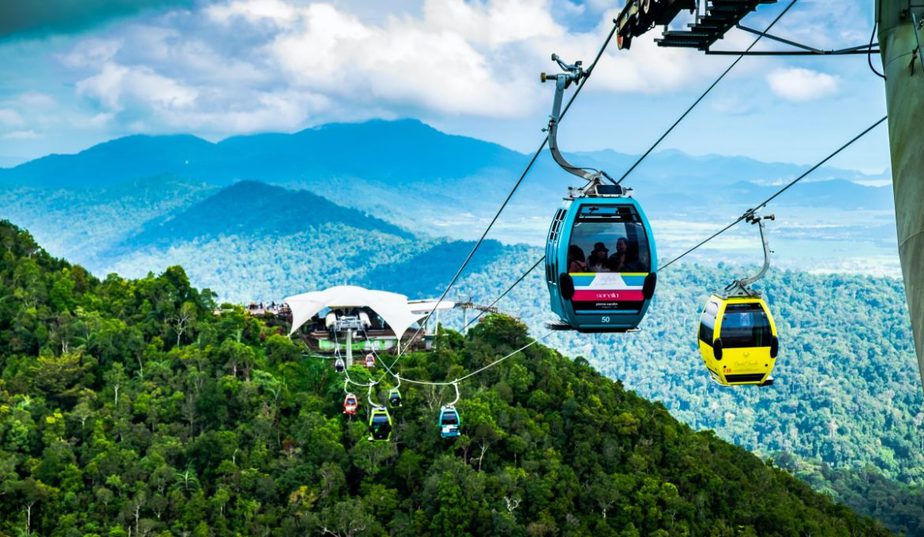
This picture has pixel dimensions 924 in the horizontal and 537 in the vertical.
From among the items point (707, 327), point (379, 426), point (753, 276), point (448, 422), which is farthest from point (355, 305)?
point (707, 327)

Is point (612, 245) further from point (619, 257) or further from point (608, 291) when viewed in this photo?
point (608, 291)

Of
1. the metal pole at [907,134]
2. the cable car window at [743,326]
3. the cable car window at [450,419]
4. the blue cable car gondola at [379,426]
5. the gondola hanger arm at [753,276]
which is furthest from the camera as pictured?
the cable car window at [450,419]

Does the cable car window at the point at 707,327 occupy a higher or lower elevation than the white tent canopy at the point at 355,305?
lower

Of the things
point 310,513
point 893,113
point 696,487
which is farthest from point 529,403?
point 893,113

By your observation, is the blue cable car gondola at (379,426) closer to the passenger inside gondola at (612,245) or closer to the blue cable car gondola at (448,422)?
the blue cable car gondola at (448,422)

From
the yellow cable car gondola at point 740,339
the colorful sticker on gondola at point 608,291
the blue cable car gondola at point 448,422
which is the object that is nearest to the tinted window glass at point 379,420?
the blue cable car gondola at point 448,422

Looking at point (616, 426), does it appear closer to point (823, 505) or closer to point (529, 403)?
point (529, 403)
